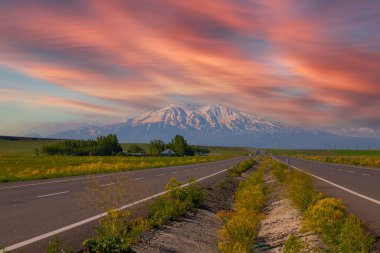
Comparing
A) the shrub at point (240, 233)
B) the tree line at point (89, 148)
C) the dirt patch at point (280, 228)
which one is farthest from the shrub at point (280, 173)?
the tree line at point (89, 148)

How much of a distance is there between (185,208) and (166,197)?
79cm

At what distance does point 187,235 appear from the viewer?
1042 centimetres

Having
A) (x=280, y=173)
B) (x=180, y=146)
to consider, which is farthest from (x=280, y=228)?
(x=180, y=146)

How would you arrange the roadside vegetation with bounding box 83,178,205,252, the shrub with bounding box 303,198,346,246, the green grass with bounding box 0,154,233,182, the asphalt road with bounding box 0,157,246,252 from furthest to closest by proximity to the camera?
the green grass with bounding box 0,154,233,182 → the asphalt road with bounding box 0,157,246,252 → the shrub with bounding box 303,198,346,246 → the roadside vegetation with bounding box 83,178,205,252

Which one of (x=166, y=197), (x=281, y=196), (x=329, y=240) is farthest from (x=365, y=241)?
(x=281, y=196)

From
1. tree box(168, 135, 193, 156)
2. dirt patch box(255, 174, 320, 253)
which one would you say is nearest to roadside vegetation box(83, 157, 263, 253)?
dirt patch box(255, 174, 320, 253)

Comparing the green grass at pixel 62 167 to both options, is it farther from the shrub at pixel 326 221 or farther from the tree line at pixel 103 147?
the tree line at pixel 103 147

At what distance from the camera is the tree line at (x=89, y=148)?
160 meters

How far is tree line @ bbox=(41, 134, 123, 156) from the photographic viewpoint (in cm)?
15962

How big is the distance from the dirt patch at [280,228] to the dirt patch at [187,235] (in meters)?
1.20

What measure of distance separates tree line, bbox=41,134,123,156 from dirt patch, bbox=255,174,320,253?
472ft

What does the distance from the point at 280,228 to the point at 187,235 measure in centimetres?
255

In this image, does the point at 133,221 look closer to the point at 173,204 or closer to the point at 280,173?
the point at 173,204

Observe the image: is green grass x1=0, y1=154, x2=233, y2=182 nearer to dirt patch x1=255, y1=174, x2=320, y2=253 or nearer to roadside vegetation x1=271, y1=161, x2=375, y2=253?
dirt patch x1=255, y1=174, x2=320, y2=253
